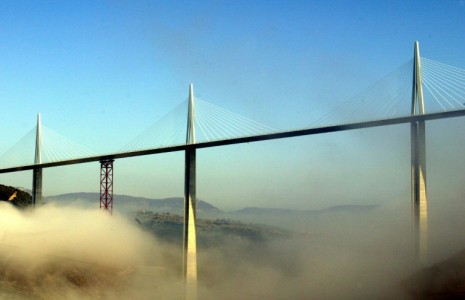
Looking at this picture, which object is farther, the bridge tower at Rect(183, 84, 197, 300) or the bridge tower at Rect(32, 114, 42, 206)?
the bridge tower at Rect(32, 114, 42, 206)

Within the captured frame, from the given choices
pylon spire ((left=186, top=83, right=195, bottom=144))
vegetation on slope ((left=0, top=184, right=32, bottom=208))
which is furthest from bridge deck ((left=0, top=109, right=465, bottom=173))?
vegetation on slope ((left=0, top=184, right=32, bottom=208))

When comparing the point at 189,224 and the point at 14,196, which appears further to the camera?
the point at 14,196

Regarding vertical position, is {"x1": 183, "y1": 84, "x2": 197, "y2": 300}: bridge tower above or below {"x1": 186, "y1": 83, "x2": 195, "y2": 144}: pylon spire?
below

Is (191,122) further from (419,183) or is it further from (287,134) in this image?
(419,183)

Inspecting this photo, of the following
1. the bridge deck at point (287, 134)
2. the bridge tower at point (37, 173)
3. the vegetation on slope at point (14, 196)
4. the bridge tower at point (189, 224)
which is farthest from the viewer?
the vegetation on slope at point (14, 196)

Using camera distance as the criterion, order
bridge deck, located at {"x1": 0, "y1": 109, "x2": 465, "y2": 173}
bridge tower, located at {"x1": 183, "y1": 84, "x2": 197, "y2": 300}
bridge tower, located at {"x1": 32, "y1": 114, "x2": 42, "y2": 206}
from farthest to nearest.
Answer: bridge tower, located at {"x1": 32, "y1": 114, "x2": 42, "y2": 206} → bridge tower, located at {"x1": 183, "y1": 84, "x2": 197, "y2": 300} → bridge deck, located at {"x1": 0, "y1": 109, "x2": 465, "y2": 173}

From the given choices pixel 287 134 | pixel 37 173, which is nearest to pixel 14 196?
pixel 37 173

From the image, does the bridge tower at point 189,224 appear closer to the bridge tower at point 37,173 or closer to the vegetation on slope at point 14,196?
the bridge tower at point 37,173

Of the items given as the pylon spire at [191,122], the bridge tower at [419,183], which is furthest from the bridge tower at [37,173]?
the bridge tower at [419,183]

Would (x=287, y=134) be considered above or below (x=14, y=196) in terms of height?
above

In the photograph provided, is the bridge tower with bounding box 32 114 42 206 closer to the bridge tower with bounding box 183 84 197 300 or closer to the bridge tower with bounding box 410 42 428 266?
the bridge tower with bounding box 183 84 197 300
